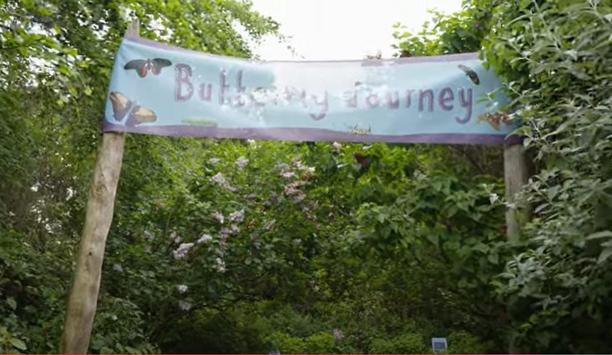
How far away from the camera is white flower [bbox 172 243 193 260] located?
614 centimetres

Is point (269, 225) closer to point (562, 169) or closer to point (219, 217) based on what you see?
point (219, 217)

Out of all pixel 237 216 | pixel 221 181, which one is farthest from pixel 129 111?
pixel 221 181

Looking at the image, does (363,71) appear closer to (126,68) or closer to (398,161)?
(398,161)

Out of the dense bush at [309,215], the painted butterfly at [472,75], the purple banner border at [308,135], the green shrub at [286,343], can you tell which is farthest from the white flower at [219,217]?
the painted butterfly at [472,75]

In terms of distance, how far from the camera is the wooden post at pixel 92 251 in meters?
3.68

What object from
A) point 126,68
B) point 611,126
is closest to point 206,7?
point 126,68

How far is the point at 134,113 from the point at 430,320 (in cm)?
441

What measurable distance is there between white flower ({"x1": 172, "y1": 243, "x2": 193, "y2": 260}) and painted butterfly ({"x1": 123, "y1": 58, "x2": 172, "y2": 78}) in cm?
246

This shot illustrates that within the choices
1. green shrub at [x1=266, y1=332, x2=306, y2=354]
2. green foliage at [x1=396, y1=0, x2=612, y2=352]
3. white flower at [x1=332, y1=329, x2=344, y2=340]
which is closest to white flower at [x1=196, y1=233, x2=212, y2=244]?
green shrub at [x1=266, y1=332, x2=306, y2=354]

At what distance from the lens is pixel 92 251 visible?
376 cm

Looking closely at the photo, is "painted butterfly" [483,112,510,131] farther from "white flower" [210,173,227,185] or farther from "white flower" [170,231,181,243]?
"white flower" [170,231,181,243]

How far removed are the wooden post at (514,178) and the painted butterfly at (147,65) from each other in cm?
203

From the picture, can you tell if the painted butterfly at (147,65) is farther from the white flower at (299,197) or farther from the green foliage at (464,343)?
the green foliage at (464,343)

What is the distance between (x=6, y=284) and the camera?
522 cm
